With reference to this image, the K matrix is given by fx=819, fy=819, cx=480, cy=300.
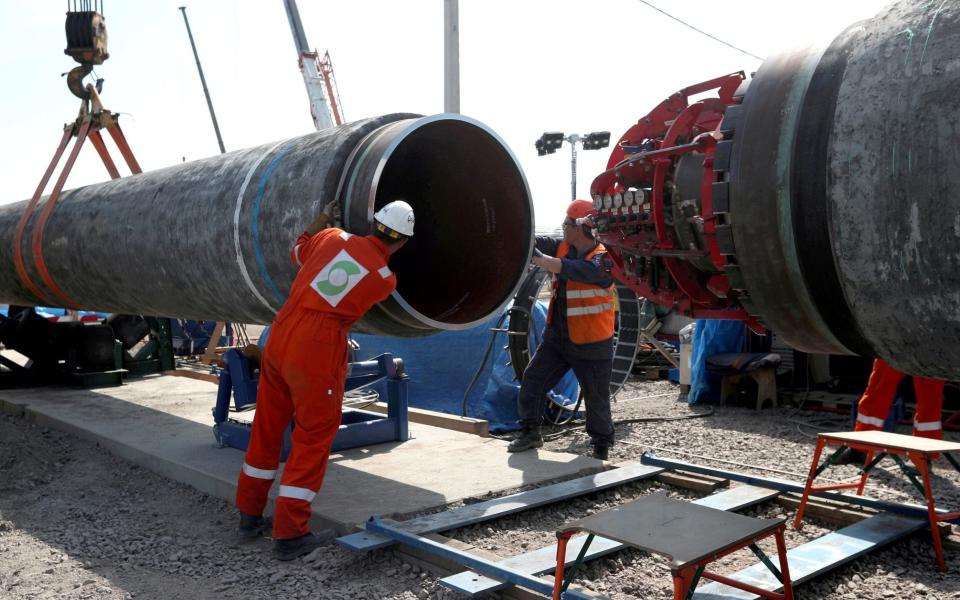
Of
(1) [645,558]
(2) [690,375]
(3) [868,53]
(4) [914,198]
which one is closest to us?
(4) [914,198]

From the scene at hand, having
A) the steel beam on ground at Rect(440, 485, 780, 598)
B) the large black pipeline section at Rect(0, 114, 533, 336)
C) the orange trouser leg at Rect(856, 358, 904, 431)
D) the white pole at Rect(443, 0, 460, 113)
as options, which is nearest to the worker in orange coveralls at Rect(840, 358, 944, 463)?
the orange trouser leg at Rect(856, 358, 904, 431)

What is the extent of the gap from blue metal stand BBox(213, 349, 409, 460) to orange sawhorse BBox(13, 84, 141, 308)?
55.9 inches

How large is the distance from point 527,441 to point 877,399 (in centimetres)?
220

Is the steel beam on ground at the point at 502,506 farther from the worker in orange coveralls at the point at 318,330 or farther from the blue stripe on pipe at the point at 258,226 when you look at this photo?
the blue stripe on pipe at the point at 258,226

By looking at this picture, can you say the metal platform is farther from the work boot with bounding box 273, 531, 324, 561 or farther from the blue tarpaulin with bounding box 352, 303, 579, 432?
the blue tarpaulin with bounding box 352, 303, 579, 432

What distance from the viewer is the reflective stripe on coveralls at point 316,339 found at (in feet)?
11.5

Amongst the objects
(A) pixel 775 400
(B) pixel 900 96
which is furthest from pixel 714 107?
(A) pixel 775 400

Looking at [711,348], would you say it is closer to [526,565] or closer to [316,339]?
[526,565]

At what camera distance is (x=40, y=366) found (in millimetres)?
8539

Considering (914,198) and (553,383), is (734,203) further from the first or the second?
(553,383)

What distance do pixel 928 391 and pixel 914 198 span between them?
12.8 ft

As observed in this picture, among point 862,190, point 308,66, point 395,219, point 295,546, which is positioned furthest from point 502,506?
point 308,66

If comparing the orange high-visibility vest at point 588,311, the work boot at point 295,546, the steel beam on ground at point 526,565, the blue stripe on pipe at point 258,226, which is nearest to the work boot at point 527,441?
the orange high-visibility vest at point 588,311

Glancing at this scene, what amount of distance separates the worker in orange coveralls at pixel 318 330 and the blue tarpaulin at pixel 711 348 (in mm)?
5556
